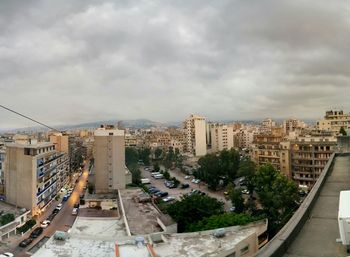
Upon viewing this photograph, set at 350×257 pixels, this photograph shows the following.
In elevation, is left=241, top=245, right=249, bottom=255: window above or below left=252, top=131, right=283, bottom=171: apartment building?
below

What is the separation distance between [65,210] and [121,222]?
7723mm

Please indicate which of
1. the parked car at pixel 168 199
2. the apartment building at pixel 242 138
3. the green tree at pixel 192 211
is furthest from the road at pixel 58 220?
the apartment building at pixel 242 138

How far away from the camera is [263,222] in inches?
432

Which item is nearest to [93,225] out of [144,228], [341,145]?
[144,228]

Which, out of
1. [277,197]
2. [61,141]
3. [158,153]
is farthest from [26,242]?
[158,153]

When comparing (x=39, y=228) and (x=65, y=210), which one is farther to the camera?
(x=65, y=210)

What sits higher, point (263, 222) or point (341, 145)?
point (341, 145)

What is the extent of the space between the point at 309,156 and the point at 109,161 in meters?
12.9

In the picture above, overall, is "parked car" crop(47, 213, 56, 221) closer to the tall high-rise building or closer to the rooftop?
the rooftop

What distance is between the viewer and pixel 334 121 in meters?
34.6

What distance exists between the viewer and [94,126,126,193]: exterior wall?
22312mm

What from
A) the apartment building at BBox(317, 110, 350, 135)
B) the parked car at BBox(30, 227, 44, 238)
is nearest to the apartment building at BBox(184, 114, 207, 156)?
the apartment building at BBox(317, 110, 350, 135)

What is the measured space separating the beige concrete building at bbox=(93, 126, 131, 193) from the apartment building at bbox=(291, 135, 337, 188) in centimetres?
1140

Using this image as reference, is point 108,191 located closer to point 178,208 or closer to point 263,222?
point 178,208
